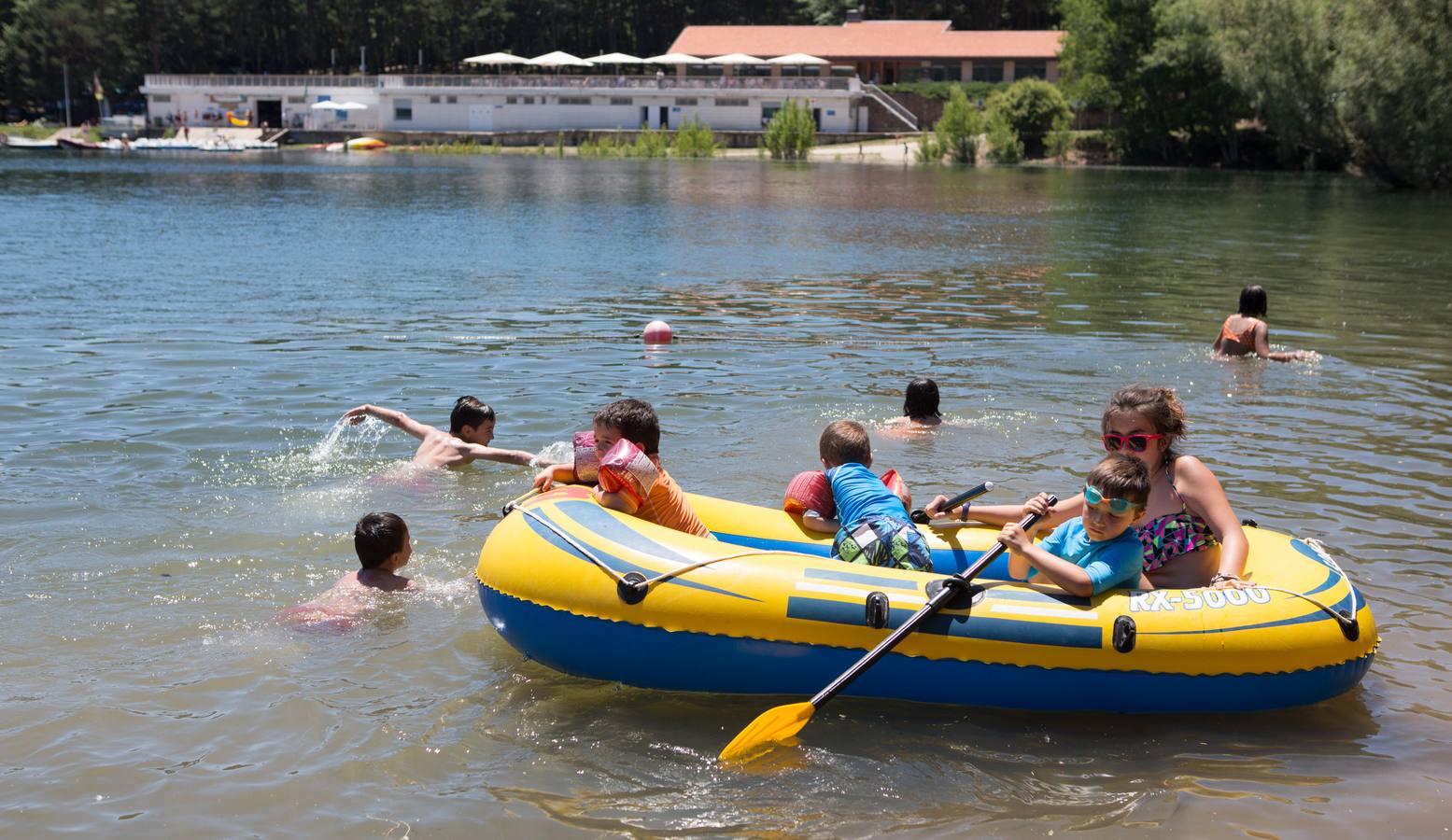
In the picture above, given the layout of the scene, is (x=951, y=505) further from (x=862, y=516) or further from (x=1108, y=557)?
(x=1108, y=557)

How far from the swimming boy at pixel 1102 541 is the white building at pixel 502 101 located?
2824 inches

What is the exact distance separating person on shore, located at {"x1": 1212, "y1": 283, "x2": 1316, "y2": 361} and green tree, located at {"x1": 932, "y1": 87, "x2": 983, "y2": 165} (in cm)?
4929

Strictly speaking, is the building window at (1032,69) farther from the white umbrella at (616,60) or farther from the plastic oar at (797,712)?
the plastic oar at (797,712)

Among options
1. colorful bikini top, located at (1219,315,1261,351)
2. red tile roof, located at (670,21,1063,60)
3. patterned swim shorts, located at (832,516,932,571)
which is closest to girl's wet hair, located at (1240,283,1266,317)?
colorful bikini top, located at (1219,315,1261,351)

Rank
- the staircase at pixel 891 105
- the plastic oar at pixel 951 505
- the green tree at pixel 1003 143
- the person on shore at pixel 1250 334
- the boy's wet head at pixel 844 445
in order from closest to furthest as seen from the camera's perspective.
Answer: the boy's wet head at pixel 844 445
the plastic oar at pixel 951 505
the person on shore at pixel 1250 334
the green tree at pixel 1003 143
the staircase at pixel 891 105

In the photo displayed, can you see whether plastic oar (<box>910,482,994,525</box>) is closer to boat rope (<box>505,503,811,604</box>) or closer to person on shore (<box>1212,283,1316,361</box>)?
boat rope (<box>505,503,811,604</box>)

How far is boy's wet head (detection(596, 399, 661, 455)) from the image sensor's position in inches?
246

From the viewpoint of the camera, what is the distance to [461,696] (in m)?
5.83

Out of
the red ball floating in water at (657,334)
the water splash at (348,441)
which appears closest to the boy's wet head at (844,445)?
the water splash at (348,441)

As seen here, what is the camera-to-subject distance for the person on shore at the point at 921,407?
10250mm

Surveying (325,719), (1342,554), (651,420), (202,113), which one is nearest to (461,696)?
(325,719)

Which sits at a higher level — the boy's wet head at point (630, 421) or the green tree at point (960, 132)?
the green tree at point (960, 132)

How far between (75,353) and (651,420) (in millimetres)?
9466

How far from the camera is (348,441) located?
998 cm
